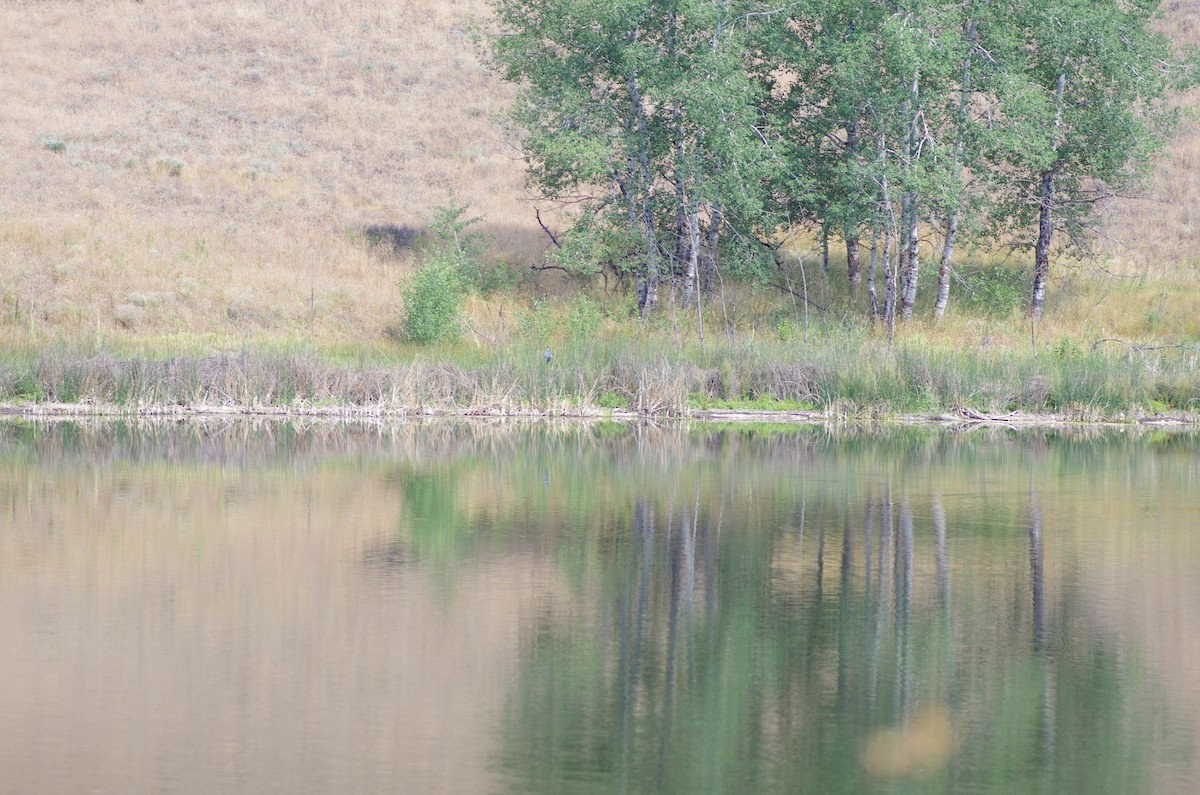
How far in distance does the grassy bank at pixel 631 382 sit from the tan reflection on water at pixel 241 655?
565 inches

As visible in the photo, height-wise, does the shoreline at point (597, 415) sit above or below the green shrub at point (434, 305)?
below

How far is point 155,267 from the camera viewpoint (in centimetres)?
4103

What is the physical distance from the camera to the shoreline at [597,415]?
29.2 meters

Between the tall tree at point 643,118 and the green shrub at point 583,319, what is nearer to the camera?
the green shrub at point 583,319

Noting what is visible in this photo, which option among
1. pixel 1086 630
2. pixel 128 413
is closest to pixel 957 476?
pixel 1086 630

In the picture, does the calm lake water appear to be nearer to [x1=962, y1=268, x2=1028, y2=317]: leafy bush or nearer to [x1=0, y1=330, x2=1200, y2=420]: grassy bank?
[x1=0, y1=330, x2=1200, y2=420]: grassy bank

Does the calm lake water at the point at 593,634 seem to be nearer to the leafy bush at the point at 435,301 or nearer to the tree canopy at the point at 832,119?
the leafy bush at the point at 435,301

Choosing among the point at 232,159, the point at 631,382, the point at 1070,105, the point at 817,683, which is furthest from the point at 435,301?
the point at 817,683

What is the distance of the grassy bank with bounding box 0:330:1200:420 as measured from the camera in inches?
1170

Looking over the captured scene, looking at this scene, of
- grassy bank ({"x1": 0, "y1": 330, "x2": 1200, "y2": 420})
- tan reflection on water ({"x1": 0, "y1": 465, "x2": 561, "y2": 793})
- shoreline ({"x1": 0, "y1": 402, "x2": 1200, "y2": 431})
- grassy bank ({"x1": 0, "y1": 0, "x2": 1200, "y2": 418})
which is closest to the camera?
tan reflection on water ({"x1": 0, "y1": 465, "x2": 561, "y2": 793})

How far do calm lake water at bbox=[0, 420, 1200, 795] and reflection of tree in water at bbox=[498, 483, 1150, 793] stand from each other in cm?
3

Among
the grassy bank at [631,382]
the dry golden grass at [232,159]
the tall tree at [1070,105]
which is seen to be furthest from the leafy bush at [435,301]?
the tall tree at [1070,105]

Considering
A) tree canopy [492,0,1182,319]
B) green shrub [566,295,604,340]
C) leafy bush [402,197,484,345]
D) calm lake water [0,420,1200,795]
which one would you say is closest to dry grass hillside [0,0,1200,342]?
leafy bush [402,197,484,345]

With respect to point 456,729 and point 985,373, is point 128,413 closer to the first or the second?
point 985,373
